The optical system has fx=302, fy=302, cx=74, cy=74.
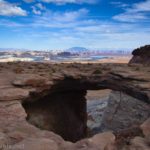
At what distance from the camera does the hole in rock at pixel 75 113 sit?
42.8ft

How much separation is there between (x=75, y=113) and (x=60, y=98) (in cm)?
181

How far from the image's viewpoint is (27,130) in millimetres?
7766

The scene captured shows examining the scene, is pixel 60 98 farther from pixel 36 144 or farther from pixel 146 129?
pixel 36 144

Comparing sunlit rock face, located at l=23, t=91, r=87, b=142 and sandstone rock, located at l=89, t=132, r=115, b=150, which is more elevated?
sandstone rock, located at l=89, t=132, r=115, b=150

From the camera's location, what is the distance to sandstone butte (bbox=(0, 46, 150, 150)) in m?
7.06

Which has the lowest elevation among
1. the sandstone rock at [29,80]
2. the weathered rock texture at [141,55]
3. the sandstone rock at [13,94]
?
the sandstone rock at [13,94]

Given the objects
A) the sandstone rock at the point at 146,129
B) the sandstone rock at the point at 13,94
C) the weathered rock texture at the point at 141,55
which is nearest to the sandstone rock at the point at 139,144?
the sandstone rock at the point at 146,129

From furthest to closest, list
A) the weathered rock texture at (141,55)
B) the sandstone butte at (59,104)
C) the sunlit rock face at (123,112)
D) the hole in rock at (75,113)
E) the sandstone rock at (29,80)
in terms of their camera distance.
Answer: the weathered rock texture at (141,55) < the sunlit rock face at (123,112) < the hole in rock at (75,113) < the sandstone rock at (29,80) < the sandstone butte at (59,104)

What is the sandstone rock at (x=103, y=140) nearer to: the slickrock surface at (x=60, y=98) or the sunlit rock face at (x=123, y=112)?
the slickrock surface at (x=60, y=98)

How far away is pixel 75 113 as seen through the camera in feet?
52.7

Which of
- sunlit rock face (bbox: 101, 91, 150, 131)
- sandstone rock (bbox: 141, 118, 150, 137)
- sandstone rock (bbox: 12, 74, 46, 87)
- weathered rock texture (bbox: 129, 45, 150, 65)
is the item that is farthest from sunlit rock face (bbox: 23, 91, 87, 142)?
weathered rock texture (bbox: 129, 45, 150, 65)

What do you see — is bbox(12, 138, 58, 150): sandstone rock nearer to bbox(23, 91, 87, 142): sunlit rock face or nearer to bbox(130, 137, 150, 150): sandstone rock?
bbox(130, 137, 150, 150): sandstone rock

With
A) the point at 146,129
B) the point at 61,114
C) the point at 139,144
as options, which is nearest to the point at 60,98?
the point at 61,114

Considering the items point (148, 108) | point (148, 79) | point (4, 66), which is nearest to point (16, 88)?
point (4, 66)
